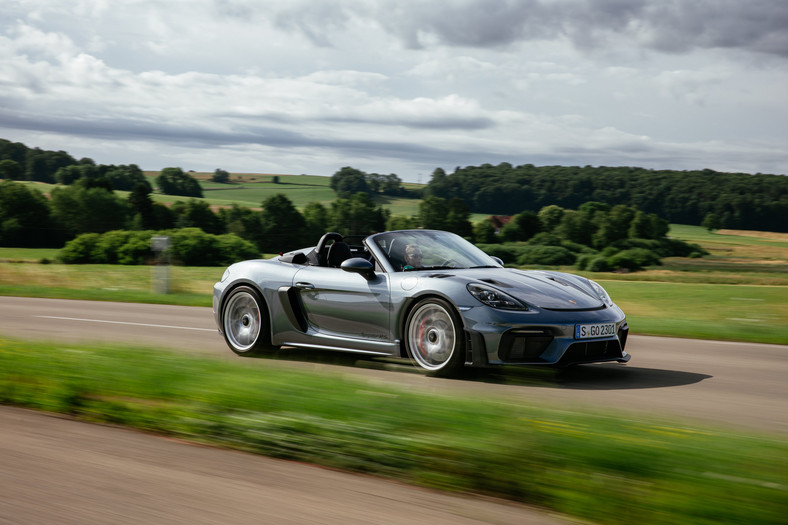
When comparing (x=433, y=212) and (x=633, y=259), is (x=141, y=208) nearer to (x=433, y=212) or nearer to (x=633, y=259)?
(x=433, y=212)

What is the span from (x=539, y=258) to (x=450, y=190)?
8.85 metres

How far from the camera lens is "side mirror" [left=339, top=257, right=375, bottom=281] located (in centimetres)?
752

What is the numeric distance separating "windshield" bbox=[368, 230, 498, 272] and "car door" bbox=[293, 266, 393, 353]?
0.29m

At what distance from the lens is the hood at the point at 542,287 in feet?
22.7

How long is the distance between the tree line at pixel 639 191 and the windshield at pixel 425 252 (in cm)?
3270

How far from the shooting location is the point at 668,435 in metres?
3.93

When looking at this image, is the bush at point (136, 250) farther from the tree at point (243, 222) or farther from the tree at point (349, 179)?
the tree at point (349, 179)

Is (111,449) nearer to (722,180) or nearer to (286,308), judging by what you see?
(286,308)

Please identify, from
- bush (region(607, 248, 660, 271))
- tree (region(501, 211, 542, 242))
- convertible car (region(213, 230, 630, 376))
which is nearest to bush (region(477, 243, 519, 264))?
tree (region(501, 211, 542, 242))

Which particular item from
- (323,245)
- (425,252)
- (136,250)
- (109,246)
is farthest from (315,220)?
(425,252)

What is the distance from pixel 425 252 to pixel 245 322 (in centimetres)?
215

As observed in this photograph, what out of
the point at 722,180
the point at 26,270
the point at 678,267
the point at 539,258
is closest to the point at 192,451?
the point at 26,270

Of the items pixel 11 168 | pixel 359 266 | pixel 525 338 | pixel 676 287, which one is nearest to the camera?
pixel 525 338

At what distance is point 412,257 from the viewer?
25.8 ft
